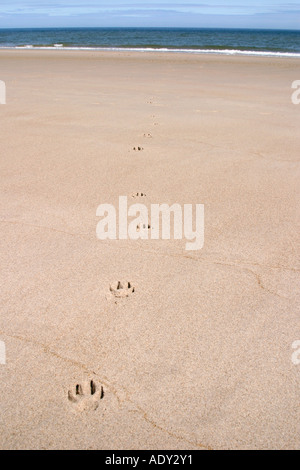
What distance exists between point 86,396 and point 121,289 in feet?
2.05

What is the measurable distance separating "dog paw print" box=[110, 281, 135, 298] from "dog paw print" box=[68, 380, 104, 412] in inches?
20.8

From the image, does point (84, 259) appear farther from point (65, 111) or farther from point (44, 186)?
point (65, 111)

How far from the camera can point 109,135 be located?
14.1 feet

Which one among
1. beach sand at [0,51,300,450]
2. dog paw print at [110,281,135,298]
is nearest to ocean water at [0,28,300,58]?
beach sand at [0,51,300,450]

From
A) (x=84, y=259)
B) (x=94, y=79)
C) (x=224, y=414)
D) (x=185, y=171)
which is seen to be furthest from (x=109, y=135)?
(x=94, y=79)

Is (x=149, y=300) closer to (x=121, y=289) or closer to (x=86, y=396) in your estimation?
(x=121, y=289)

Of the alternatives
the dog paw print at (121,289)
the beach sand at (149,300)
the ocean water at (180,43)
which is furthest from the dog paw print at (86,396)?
the ocean water at (180,43)

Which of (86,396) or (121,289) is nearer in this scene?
(86,396)

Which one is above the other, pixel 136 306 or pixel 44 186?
pixel 44 186

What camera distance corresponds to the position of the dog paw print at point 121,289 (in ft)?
6.13

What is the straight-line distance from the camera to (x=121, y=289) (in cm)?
190

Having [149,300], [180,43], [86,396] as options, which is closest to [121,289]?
[149,300]

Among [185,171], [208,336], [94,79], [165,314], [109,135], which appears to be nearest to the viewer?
[208,336]
